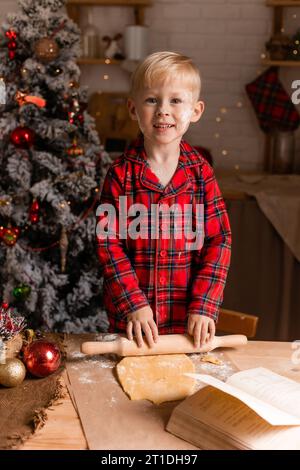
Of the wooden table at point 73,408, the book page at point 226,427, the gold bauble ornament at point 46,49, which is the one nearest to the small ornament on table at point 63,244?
the gold bauble ornament at point 46,49

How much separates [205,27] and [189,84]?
264 centimetres

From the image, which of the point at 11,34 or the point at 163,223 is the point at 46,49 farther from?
the point at 163,223

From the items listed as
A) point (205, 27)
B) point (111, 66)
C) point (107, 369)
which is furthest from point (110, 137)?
point (107, 369)

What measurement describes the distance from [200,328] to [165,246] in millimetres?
264

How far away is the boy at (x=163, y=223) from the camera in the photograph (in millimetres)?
1433

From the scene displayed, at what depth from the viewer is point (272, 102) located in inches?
152

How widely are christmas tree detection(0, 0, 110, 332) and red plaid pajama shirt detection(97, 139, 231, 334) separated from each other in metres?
0.96

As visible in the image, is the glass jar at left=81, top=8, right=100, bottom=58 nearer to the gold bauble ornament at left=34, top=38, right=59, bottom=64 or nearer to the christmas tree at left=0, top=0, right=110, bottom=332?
the christmas tree at left=0, top=0, right=110, bottom=332

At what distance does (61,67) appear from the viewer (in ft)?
8.07

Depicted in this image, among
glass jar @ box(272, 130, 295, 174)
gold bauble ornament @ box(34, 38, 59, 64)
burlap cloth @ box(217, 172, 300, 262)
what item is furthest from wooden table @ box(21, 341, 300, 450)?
glass jar @ box(272, 130, 295, 174)

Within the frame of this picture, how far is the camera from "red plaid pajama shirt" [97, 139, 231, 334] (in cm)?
150

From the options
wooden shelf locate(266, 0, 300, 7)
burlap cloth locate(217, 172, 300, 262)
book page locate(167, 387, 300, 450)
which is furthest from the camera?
wooden shelf locate(266, 0, 300, 7)

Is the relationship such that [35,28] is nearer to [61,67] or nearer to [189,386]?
[61,67]

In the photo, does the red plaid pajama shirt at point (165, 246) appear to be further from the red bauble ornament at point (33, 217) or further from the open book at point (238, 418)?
the red bauble ornament at point (33, 217)
